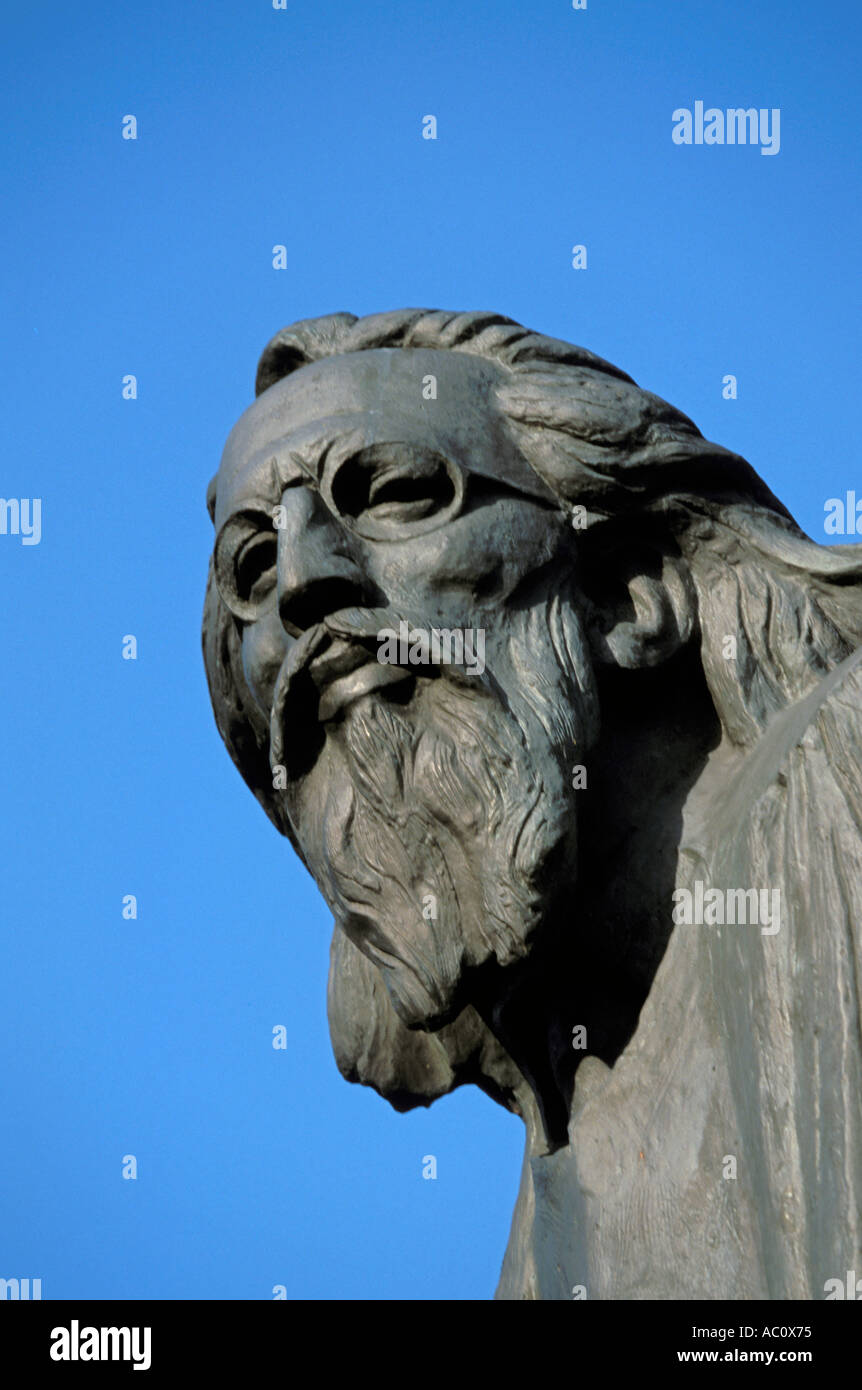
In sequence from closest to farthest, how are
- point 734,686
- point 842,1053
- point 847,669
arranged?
point 842,1053 → point 847,669 → point 734,686

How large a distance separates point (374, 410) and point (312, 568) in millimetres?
530

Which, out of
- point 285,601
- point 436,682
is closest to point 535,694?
point 436,682

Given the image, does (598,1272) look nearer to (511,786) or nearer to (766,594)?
(511,786)

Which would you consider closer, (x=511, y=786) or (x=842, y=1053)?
(x=842, y=1053)

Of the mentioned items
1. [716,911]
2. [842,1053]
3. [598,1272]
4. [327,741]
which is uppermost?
[327,741]

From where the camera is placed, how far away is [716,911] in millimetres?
5941

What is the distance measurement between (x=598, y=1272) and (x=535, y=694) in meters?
1.47

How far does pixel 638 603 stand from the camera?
6305 millimetres

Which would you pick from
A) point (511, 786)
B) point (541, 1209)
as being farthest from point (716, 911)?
point (541, 1209)

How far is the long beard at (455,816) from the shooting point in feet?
19.0

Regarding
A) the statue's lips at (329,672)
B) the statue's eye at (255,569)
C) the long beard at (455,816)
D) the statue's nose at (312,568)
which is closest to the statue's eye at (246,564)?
the statue's eye at (255,569)

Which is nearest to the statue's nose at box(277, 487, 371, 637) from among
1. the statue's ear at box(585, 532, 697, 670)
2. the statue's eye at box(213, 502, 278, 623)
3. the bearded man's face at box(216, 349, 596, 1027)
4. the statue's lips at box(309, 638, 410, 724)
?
the bearded man's face at box(216, 349, 596, 1027)

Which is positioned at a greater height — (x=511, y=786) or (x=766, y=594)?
(x=766, y=594)

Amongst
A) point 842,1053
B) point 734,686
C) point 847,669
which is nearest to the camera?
point 842,1053
